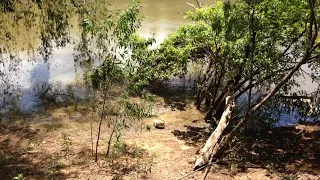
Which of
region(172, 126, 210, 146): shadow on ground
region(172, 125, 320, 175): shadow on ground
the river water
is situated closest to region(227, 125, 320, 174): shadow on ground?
region(172, 125, 320, 175): shadow on ground

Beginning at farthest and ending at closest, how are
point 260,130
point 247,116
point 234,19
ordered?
point 260,130 < point 234,19 < point 247,116

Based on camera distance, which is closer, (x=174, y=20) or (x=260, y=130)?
(x=260, y=130)

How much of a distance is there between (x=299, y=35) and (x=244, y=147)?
10.7 ft

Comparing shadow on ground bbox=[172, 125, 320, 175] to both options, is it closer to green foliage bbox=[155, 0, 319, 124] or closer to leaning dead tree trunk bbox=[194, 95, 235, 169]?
leaning dead tree trunk bbox=[194, 95, 235, 169]

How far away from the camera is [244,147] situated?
30.0 feet

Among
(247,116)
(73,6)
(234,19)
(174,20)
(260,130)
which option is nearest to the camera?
(247,116)

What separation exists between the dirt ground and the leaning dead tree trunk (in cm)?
28

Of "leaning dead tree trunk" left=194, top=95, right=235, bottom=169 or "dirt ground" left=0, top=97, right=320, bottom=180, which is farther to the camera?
"leaning dead tree trunk" left=194, top=95, right=235, bottom=169

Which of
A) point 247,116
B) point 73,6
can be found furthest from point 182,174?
point 73,6

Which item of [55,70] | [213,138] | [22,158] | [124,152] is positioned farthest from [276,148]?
[55,70]

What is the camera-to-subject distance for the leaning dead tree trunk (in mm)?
7918

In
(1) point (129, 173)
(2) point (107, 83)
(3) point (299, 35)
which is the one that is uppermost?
(3) point (299, 35)

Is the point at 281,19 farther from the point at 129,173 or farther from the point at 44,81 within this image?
the point at 44,81

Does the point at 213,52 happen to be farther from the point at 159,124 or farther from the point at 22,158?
the point at 22,158
